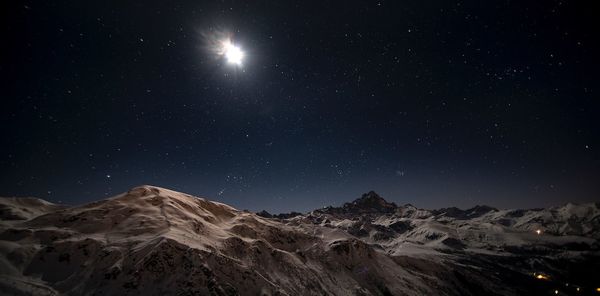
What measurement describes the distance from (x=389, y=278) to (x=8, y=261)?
115m

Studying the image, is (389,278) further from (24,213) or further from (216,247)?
(24,213)

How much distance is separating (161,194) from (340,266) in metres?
72.2

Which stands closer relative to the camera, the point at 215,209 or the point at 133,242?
the point at 133,242

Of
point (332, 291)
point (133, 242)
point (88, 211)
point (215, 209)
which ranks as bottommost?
point (332, 291)

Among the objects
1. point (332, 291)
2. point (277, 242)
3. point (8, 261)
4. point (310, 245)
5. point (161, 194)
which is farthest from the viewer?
point (310, 245)

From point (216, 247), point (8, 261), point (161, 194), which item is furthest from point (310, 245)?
point (8, 261)

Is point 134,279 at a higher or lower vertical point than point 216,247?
lower

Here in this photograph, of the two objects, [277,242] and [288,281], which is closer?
[288,281]

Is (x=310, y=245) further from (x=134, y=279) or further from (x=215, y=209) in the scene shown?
(x=134, y=279)

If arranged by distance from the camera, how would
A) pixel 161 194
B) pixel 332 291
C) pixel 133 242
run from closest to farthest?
1. pixel 133 242
2. pixel 332 291
3. pixel 161 194

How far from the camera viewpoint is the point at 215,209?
123938 millimetres

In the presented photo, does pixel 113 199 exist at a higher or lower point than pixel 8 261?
higher

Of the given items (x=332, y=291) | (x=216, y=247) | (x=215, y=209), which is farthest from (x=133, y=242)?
(x=332, y=291)

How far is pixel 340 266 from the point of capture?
4508 inches
